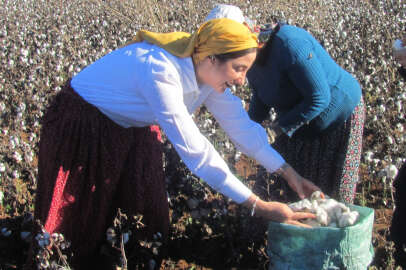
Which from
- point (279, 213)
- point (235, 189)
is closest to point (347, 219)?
point (279, 213)

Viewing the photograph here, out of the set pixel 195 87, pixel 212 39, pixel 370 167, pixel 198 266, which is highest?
pixel 212 39

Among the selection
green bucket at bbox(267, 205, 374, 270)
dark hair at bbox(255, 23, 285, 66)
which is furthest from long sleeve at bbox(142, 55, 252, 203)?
dark hair at bbox(255, 23, 285, 66)

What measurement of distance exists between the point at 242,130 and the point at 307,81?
1.15 feet

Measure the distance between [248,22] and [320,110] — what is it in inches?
20.4

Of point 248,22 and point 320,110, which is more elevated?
point 248,22

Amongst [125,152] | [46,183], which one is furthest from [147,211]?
[46,183]

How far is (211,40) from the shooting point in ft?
5.14

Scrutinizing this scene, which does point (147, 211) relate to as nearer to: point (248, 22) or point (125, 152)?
point (125, 152)

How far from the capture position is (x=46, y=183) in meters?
1.99

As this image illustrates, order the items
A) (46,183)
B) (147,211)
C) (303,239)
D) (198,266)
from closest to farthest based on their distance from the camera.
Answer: (303,239), (46,183), (147,211), (198,266)

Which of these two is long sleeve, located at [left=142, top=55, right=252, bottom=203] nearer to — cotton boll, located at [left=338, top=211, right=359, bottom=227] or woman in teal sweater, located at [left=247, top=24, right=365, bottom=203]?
cotton boll, located at [left=338, top=211, right=359, bottom=227]

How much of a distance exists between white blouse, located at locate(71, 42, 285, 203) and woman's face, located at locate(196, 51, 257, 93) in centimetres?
5

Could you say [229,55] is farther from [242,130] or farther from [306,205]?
[306,205]

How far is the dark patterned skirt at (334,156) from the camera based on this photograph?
7.36ft
